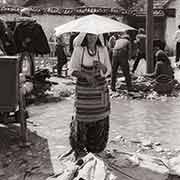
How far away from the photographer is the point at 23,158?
6.04 m

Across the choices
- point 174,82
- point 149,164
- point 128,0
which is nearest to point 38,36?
point 174,82

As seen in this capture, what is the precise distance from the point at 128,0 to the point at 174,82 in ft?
73.1

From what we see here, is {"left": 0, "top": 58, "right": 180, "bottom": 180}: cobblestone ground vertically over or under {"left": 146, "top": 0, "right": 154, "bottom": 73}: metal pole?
under

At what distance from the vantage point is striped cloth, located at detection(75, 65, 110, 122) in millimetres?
5395

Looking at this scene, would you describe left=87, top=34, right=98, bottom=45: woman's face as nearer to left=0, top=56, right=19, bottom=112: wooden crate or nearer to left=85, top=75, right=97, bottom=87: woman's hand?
left=85, top=75, right=97, bottom=87: woman's hand

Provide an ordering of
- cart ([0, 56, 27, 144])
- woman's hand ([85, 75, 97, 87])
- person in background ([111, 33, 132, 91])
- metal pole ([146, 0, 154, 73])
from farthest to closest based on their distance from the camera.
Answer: metal pole ([146, 0, 154, 73]) → person in background ([111, 33, 132, 91]) → cart ([0, 56, 27, 144]) → woman's hand ([85, 75, 97, 87])

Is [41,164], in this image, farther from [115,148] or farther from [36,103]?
[36,103]

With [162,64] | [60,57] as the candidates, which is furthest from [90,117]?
[60,57]

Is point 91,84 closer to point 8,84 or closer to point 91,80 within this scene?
point 91,80

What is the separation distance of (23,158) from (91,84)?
1.51 metres

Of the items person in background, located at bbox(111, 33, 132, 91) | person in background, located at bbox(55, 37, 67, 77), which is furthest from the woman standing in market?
person in background, located at bbox(55, 37, 67, 77)

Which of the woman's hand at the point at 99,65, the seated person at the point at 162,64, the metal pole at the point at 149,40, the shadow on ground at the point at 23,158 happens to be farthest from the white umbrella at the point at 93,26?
the metal pole at the point at 149,40

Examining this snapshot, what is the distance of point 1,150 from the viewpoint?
6324 millimetres

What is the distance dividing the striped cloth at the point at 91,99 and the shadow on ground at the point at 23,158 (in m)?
0.84
